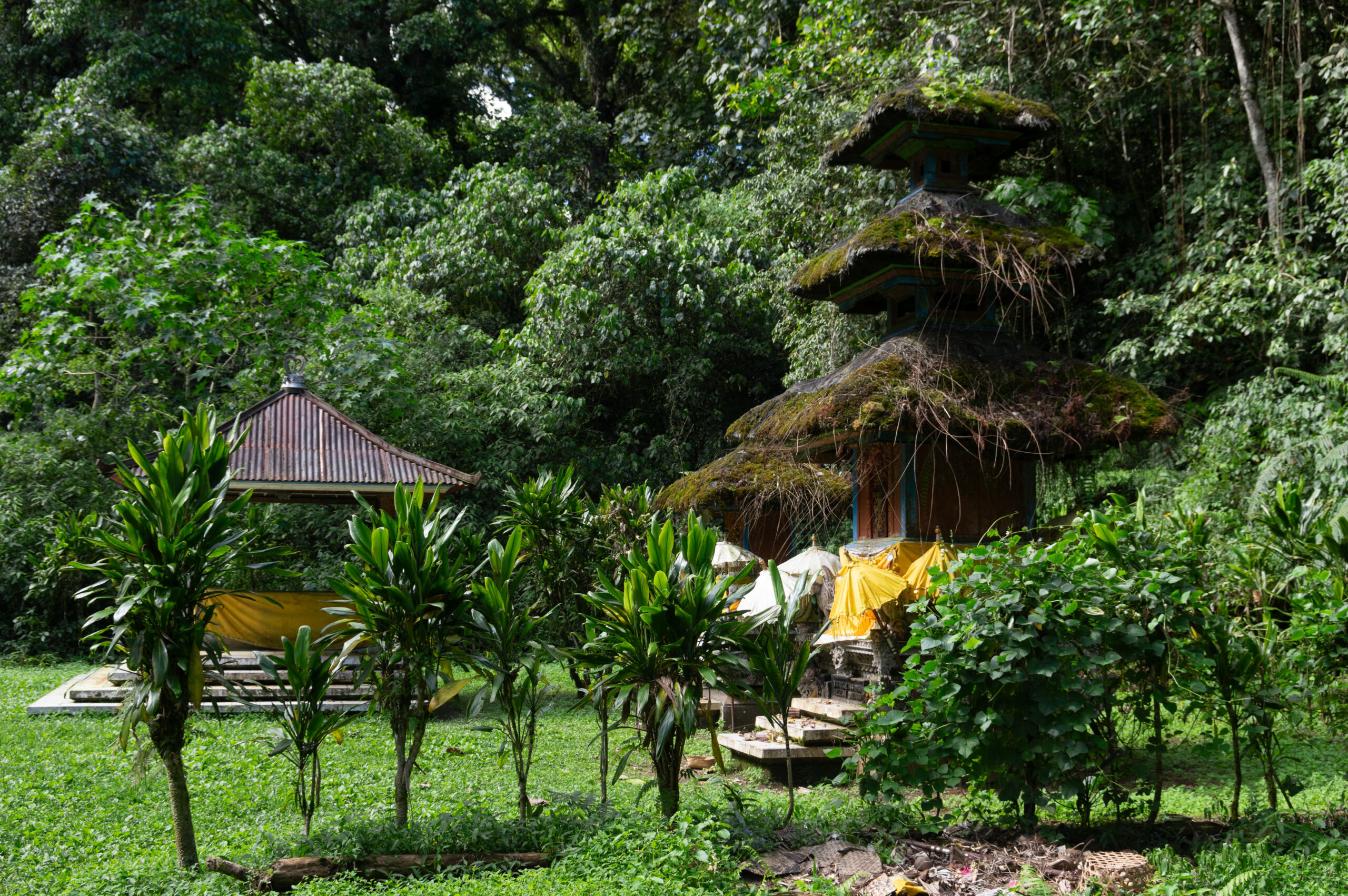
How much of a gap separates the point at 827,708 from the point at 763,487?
10.7 feet

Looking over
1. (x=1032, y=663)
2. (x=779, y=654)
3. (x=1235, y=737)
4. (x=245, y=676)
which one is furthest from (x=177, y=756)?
(x=245, y=676)

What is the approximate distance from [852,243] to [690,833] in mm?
5910

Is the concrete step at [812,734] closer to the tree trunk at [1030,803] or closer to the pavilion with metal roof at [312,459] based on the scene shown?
the tree trunk at [1030,803]

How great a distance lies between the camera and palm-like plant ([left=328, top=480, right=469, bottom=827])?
5180mm

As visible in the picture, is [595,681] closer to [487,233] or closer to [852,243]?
[852,243]

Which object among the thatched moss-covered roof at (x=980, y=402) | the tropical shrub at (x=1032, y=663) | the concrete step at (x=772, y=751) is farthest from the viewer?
the thatched moss-covered roof at (x=980, y=402)

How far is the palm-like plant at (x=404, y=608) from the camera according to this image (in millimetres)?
5180

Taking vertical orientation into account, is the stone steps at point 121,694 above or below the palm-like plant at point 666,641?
below

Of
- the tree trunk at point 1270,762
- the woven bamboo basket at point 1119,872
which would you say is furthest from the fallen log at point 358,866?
the tree trunk at point 1270,762

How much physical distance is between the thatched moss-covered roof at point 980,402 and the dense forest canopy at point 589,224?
0.89 metres

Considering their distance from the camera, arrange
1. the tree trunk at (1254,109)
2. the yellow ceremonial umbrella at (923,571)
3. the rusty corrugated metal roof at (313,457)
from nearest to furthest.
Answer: the yellow ceremonial umbrella at (923,571) < the rusty corrugated metal roof at (313,457) < the tree trunk at (1254,109)

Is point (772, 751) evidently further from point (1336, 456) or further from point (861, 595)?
point (1336, 456)

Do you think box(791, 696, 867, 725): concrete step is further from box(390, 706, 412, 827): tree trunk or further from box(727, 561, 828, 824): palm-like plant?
box(390, 706, 412, 827): tree trunk

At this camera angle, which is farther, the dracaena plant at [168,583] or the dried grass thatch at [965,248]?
the dried grass thatch at [965,248]
